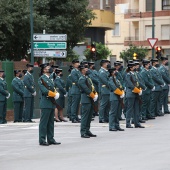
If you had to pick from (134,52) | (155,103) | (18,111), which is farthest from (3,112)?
(134,52)

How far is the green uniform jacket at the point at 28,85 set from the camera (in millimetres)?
27969

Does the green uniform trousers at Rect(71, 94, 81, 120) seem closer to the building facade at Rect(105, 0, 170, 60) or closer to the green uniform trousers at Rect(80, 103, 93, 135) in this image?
the green uniform trousers at Rect(80, 103, 93, 135)

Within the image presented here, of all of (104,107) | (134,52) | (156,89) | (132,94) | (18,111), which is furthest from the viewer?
(134,52)

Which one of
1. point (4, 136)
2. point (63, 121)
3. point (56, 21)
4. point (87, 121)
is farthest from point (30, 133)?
point (56, 21)

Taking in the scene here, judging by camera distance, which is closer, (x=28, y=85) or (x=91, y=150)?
(x=91, y=150)

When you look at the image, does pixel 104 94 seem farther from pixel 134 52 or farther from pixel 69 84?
pixel 134 52

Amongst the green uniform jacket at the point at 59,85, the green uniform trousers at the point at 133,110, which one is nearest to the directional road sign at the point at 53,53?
the green uniform jacket at the point at 59,85

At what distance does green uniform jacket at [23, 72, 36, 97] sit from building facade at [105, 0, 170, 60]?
176 ft

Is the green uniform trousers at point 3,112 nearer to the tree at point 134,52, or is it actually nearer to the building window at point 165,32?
the tree at point 134,52

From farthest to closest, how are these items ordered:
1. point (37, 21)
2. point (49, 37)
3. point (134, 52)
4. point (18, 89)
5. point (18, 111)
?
point (134, 52), point (37, 21), point (49, 37), point (18, 111), point (18, 89)

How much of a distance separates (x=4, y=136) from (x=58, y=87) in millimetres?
5919

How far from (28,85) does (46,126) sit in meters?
8.45

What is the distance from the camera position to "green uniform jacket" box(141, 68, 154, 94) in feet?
91.8

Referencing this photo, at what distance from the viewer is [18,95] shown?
28.2m
